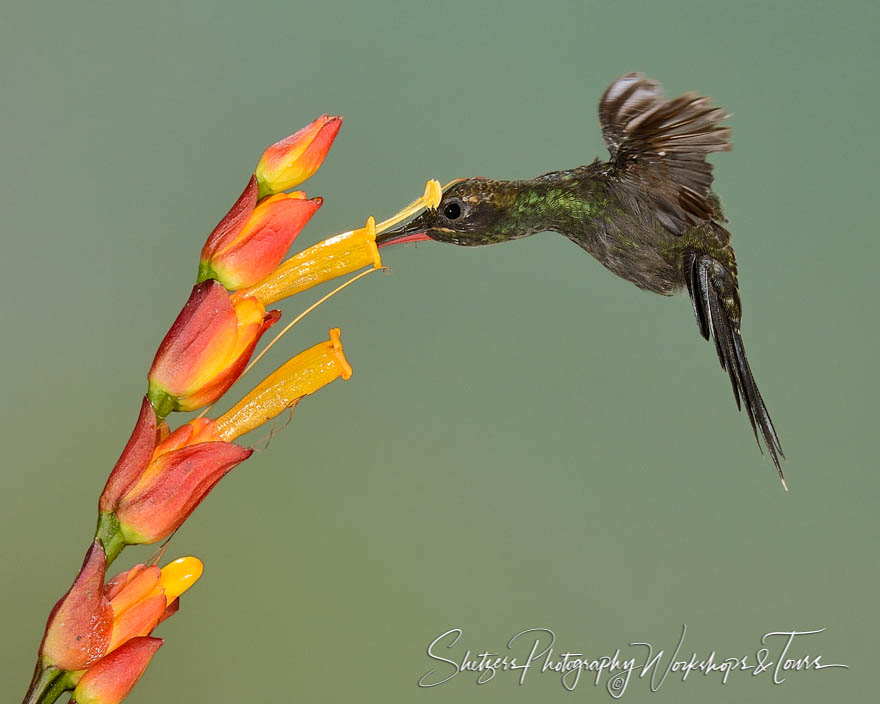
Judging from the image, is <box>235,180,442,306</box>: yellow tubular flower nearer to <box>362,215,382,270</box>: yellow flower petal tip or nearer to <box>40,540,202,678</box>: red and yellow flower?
<box>362,215,382,270</box>: yellow flower petal tip

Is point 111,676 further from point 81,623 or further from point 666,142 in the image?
point 666,142

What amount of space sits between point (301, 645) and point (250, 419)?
71 cm

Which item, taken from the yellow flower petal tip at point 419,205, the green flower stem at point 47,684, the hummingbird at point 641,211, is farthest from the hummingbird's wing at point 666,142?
the green flower stem at point 47,684

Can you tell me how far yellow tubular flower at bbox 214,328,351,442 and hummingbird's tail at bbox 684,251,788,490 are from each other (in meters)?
0.19

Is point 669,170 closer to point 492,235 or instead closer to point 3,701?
point 492,235

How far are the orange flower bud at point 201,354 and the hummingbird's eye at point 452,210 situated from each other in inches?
6.0

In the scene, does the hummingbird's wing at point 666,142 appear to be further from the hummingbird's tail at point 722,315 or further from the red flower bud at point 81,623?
the red flower bud at point 81,623

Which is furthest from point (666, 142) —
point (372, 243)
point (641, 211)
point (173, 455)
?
point (173, 455)

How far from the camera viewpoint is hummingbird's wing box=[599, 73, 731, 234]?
0.41m

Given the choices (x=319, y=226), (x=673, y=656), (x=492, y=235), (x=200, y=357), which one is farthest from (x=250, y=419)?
(x=673, y=656)

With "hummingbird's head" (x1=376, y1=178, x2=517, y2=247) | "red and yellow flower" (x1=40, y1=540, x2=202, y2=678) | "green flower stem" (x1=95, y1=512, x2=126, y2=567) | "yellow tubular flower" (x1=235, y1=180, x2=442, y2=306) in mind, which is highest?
"yellow tubular flower" (x1=235, y1=180, x2=442, y2=306)

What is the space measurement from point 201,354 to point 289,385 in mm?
58

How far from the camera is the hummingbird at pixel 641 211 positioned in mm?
416

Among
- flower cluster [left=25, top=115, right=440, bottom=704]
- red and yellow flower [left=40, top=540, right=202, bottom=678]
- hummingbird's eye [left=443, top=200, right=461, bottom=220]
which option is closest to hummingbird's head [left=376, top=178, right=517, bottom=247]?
hummingbird's eye [left=443, top=200, right=461, bottom=220]
